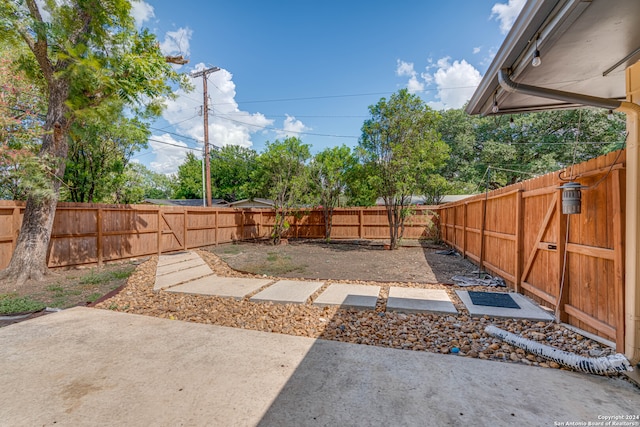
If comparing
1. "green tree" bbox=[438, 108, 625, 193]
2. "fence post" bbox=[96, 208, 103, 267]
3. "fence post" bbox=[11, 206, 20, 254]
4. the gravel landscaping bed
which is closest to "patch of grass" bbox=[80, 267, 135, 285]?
"fence post" bbox=[96, 208, 103, 267]

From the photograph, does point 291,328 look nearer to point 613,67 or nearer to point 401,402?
point 401,402

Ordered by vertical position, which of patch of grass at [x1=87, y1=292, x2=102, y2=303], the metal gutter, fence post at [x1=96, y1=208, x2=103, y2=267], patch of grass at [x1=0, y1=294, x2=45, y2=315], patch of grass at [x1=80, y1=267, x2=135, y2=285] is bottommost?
patch of grass at [x1=87, y1=292, x2=102, y2=303]

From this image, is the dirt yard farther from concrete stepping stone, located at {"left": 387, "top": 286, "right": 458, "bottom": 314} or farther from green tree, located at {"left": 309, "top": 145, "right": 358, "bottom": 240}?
green tree, located at {"left": 309, "top": 145, "right": 358, "bottom": 240}

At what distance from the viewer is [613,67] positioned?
2266mm

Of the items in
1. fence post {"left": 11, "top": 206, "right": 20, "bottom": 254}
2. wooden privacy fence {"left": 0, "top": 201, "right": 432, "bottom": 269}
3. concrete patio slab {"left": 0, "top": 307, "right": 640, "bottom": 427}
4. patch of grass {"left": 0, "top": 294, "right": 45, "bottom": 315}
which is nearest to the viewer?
concrete patio slab {"left": 0, "top": 307, "right": 640, "bottom": 427}

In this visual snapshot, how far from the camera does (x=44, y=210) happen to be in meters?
5.36

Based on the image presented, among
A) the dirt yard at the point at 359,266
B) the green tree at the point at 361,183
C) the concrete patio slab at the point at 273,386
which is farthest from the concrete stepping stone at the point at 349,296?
the green tree at the point at 361,183

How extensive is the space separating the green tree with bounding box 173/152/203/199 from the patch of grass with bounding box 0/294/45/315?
1067 inches

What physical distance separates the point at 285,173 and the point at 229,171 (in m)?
18.0

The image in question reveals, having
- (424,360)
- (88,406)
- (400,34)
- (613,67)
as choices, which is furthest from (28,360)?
(400,34)

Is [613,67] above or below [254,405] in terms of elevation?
above

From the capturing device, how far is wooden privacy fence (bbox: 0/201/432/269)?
595cm

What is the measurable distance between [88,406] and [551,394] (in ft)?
10.1

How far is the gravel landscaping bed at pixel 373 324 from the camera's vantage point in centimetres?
257
